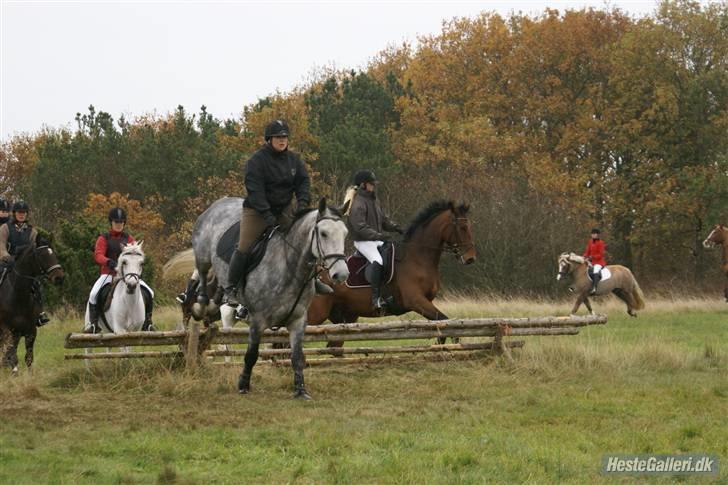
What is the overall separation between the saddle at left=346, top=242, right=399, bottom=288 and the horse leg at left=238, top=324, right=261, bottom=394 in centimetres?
384

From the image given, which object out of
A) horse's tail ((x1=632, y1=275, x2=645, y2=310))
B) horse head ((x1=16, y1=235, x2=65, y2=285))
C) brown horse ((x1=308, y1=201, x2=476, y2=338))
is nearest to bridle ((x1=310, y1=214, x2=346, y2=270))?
brown horse ((x1=308, y1=201, x2=476, y2=338))

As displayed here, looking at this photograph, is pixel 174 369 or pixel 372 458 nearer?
pixel 372 458

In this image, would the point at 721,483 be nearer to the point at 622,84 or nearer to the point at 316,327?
the point at 316,327

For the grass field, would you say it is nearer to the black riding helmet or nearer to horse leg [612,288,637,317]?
the black riding helmet

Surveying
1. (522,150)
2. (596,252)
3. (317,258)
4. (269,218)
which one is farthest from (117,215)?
(522,150)

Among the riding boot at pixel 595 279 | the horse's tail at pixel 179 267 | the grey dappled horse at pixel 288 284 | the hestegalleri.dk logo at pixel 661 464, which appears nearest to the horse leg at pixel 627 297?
the riding boot at pixel 595 279

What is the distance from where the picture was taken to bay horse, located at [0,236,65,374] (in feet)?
45.8

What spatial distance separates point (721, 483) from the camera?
24.0ft

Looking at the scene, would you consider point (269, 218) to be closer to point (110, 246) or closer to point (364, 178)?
point (364, 178)

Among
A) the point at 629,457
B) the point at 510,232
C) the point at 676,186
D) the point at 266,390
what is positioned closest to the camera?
the point at 629,457

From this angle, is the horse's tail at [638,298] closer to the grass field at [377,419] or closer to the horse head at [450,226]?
the grass field at [377,419]

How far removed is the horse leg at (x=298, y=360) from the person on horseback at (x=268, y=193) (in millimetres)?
731

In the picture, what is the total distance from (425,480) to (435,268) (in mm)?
8381

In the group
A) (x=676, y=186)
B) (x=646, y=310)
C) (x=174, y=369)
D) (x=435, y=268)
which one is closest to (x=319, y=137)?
(x=676, y=186)
